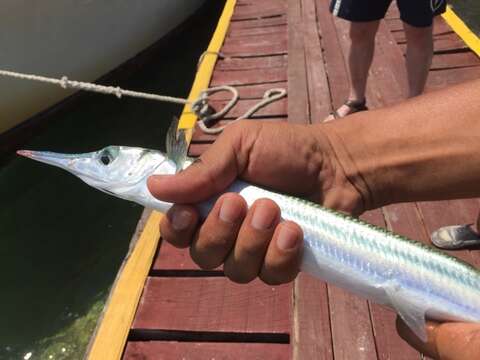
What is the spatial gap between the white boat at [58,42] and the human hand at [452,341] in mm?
5757

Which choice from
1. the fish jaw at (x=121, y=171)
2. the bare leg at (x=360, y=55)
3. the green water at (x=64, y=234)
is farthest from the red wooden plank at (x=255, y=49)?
the fish jaw at (x=121, y=171)

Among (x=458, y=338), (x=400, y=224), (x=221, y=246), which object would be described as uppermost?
(x=221, y=246)

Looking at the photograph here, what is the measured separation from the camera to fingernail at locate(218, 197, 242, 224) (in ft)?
5.62

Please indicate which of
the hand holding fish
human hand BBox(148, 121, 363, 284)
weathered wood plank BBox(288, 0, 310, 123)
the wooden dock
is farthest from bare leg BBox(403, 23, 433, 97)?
human hand BBox(148, 121, 363, 284)

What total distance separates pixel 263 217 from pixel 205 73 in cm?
401

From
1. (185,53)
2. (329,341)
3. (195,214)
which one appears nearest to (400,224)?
(329,341)

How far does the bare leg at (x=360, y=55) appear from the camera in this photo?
12.8ft

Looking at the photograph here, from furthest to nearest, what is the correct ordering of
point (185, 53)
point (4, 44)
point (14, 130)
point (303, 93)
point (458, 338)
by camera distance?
1. point (185, 53)
2. point (14, 130)
3. point (4, 44)
4. point (303, 93)
5. point (458, 338)

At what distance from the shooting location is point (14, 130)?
6172 mm

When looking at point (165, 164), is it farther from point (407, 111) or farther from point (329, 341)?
point (329, 341)

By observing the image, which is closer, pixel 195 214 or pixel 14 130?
pixel 195 214

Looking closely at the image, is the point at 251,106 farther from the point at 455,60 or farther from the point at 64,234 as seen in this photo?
the point at 64,234

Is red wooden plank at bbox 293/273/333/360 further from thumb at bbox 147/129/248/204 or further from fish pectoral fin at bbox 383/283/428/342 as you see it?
thumb at bbox 147/129/248/204

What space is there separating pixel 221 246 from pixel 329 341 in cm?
104
